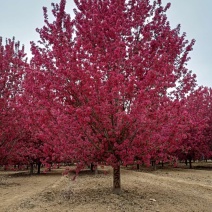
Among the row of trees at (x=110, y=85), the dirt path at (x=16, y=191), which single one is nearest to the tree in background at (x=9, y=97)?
the dirt path at (x=16, y=191)

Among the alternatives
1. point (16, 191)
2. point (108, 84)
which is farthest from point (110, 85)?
point (16, 191)

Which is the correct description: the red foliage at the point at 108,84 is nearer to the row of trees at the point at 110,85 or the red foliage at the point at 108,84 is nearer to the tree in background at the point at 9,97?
the row of trees at the point at 110,85

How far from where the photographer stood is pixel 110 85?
7914 mm

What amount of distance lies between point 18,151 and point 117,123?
37.2 ft

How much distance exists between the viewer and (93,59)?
819 centimetres

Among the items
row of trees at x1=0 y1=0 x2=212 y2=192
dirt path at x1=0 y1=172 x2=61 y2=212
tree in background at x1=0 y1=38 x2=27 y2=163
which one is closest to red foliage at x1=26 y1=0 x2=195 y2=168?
row of trees at x1=0 y1=0 x2=212 y2=192

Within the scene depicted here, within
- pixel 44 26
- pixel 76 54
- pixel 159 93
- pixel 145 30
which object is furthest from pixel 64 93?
pixel 145 30

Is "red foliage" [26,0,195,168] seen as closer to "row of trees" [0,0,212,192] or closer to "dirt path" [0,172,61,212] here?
"row of trees" [0,0,212,192]

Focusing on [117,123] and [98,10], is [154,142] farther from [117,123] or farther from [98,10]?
[98,10]

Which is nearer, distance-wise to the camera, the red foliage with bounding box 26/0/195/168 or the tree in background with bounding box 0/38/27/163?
the red foliage with bounding box 26/0/195/168

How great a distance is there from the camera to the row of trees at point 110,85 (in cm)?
787

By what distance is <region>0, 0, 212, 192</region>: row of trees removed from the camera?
7.87 m

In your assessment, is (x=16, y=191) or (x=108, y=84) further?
(x=16, y=191)

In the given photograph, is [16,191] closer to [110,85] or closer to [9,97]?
[9,97]
